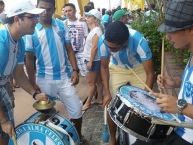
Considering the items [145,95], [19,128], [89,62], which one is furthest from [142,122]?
[89,62]

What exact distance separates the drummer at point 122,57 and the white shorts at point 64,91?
508mm

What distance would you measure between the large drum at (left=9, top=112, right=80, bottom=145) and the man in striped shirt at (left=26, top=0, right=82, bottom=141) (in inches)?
38.0

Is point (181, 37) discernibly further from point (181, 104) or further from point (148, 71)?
point (148, 71)

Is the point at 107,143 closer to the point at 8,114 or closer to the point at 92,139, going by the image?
the point at 92,139

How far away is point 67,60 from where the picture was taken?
5.31 m

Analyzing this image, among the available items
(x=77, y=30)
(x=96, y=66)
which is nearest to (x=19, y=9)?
(x=96, y=66)

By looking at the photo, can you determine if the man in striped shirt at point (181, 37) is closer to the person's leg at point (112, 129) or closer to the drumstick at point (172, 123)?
the drumstick at point (172, 123)

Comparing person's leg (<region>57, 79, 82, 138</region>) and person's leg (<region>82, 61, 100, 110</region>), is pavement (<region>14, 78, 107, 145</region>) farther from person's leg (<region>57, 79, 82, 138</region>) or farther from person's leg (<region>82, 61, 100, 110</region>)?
person's leg (<region>57, 79, 82, 138</region>)

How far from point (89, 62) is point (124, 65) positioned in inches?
91.2

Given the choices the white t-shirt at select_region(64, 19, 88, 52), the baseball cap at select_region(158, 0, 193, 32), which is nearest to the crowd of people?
the baseball cap at select_region(158, 0, 193, 32)

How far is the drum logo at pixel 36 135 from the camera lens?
3943 millimetres

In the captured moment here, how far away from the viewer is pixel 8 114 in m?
4.02

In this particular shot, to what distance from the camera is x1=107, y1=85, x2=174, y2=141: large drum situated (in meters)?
3.00

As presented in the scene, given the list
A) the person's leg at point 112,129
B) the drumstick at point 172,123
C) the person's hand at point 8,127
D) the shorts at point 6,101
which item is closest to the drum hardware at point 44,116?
the shorts at point 6,101
